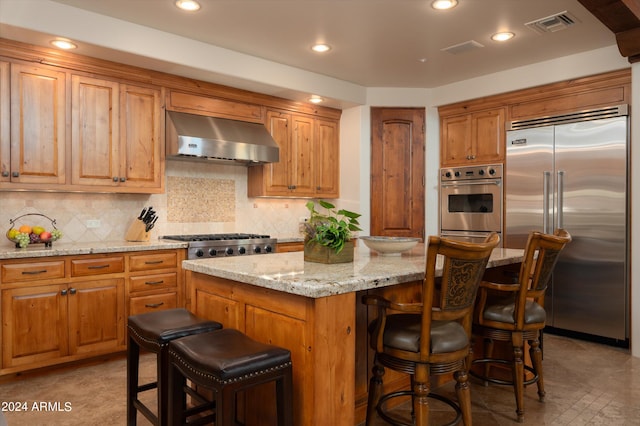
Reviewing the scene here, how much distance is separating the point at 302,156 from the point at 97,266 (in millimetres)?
2596

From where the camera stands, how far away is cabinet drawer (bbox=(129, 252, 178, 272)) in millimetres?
3605

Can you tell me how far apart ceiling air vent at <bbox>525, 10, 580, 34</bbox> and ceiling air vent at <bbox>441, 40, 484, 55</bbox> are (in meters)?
0.49

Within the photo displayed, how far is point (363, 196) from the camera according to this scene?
214 inches

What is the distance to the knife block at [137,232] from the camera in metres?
3.89

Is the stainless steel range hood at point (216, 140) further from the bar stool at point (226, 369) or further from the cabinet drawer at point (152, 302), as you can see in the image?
the bar stool at point (226, 369)

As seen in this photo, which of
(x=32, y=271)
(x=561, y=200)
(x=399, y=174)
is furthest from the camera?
(x=399, y=174)

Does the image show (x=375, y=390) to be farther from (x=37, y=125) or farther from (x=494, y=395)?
(x=37, y=125)

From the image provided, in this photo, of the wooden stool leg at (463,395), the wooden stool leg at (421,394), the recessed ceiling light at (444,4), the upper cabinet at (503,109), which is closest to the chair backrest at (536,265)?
the wooden stool leg at (463,395)

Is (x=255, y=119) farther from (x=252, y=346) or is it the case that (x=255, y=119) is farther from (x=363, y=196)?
(x=252, y=346)

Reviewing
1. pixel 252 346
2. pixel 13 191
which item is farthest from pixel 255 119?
pixel 252 346

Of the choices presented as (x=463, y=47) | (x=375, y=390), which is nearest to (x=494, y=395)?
(x=375, y=390)

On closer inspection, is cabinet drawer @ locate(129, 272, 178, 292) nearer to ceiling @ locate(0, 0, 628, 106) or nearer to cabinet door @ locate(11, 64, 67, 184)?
cabinet door @ locate(11, 64, 67, 184)

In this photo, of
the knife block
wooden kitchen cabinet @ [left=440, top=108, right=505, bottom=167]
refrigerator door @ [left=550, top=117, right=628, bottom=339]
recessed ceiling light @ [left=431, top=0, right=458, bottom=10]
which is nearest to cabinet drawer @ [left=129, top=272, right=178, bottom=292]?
the knife block

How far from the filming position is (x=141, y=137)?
3.95 metres
